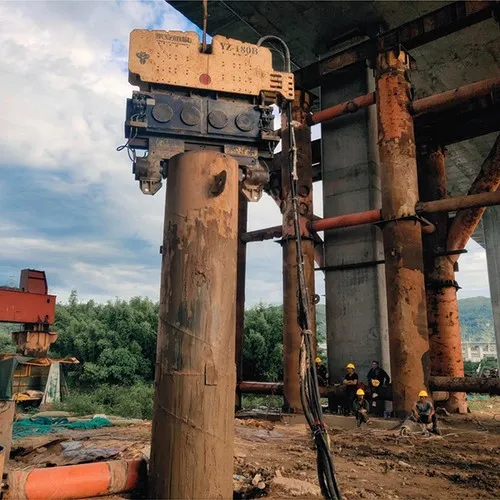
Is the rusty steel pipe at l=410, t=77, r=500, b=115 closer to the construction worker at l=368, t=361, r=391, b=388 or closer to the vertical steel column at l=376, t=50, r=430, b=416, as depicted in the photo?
the vertical steel column at l=376, t=50, r=430, b=416

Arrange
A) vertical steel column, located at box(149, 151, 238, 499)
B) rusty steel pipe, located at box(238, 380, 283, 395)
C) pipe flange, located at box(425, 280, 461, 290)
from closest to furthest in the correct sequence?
vertical steel column, located at box(149, 151, 238, 499)
rusty steel pipe, located at box(238, 380, 283, 395)
pipe flange, located at box(425, 280, 461, 290)

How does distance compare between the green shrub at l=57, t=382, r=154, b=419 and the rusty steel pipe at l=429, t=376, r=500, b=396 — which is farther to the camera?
the green shrub at l=57, t=382, r=154, b=419

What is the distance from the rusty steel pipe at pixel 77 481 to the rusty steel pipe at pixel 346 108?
11058mm

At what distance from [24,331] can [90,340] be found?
12.4 m

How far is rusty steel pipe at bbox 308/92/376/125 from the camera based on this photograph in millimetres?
12383

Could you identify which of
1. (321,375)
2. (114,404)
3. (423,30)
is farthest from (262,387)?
(423,30)

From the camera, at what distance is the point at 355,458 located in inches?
268

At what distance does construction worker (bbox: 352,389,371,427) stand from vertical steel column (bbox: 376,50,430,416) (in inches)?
27.6

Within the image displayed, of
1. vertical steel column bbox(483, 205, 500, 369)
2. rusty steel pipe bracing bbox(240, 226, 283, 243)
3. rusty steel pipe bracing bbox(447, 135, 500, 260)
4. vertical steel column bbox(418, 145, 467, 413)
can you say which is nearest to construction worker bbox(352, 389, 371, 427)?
vertical steel column bbox(418, 145, 467, 413)

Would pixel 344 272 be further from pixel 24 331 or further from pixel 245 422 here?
pixel 24 331

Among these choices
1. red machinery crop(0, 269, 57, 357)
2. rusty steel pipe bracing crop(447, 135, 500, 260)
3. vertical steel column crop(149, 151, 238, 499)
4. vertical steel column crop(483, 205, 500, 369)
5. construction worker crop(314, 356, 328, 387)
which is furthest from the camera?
vertical steel column crop(483, 205, 500, 369)

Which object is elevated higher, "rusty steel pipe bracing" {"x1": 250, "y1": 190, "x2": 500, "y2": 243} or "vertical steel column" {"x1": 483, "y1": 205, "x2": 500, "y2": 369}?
"vertical steel column" {"x1": 483, "y1": 205, "x2": 500, "y2": 369}

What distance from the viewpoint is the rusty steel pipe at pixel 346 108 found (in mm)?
12383

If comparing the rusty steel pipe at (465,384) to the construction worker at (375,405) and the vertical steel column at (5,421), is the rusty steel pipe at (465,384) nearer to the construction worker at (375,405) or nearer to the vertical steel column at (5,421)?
the construction worker at (375,405)
